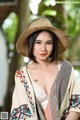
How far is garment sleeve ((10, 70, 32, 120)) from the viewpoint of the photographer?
1.45m

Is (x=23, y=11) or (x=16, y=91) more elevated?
(x=23, y=11)

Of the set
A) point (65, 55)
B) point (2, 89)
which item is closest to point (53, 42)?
point (65, 55)

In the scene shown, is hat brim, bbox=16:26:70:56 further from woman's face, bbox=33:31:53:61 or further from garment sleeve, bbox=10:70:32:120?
garment sleeve, bbox=10:70:32:120

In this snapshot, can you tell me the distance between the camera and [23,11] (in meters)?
2.11

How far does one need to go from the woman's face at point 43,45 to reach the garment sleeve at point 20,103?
0.47 feet

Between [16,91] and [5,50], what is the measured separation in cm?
65

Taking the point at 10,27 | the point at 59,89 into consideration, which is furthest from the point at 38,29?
the point at 10,27

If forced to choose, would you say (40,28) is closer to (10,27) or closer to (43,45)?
(43,45)

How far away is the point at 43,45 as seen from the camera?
57.5 inches

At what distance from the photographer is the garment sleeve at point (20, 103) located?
1447mm

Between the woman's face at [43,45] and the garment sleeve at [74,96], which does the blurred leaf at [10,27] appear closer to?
the woman's face at [43,45]

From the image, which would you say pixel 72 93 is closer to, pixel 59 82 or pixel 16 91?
pixel 59 82

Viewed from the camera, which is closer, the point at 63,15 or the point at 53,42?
the point at 53,42

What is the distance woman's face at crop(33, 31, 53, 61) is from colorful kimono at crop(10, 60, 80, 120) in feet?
0.36
